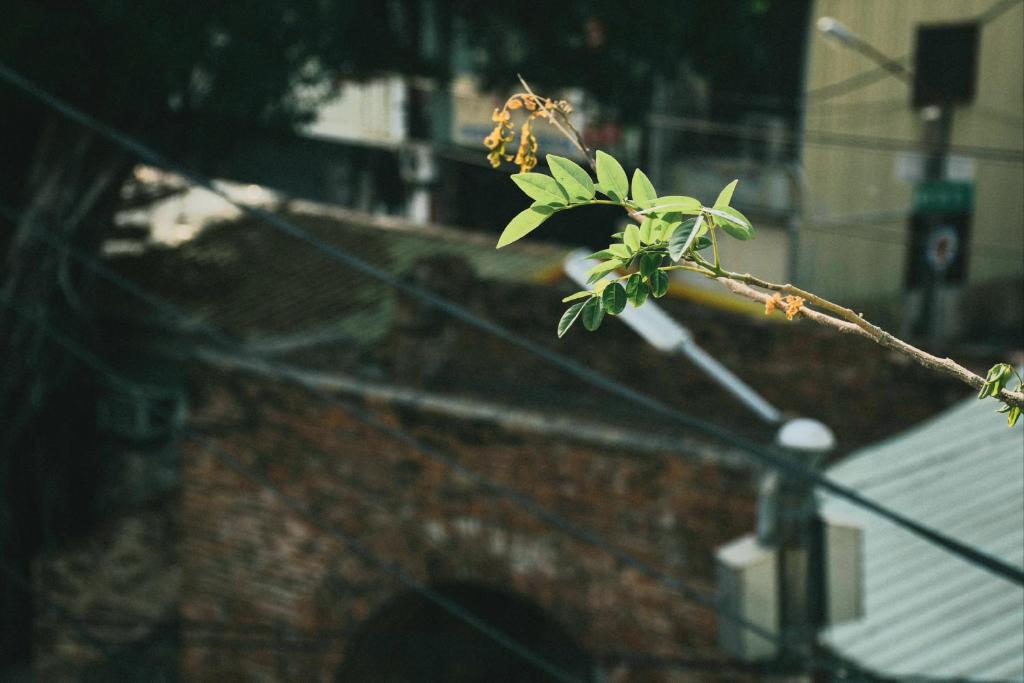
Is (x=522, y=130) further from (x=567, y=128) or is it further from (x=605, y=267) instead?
(x=605, y=267)

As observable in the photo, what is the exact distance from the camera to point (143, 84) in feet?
30.3

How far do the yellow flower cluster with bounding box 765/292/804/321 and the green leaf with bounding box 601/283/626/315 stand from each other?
0.22 meters

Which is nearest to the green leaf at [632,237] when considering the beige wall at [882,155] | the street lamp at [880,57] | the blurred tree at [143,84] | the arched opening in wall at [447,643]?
the arched opening in wall at [447,643]

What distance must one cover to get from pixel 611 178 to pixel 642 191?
0.17 feet

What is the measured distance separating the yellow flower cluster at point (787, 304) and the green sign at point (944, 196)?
35.7 ft

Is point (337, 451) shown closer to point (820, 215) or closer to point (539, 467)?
point (539, 467)

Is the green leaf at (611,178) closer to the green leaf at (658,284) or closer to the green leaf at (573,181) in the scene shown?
the green leaf at (573,181)

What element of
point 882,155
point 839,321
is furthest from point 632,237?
point 882,155

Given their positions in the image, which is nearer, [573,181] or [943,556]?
[573,181]

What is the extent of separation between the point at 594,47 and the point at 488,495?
184 inches

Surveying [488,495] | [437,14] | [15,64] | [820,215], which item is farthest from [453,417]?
[820,215]

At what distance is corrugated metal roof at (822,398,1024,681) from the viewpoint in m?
5.50

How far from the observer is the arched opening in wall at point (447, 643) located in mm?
8469

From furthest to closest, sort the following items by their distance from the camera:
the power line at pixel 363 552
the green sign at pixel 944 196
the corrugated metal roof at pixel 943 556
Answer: the green sign at pixel 944 196, the corrugated metal roof at pixel 943 556, the power line at pixel 363 552
